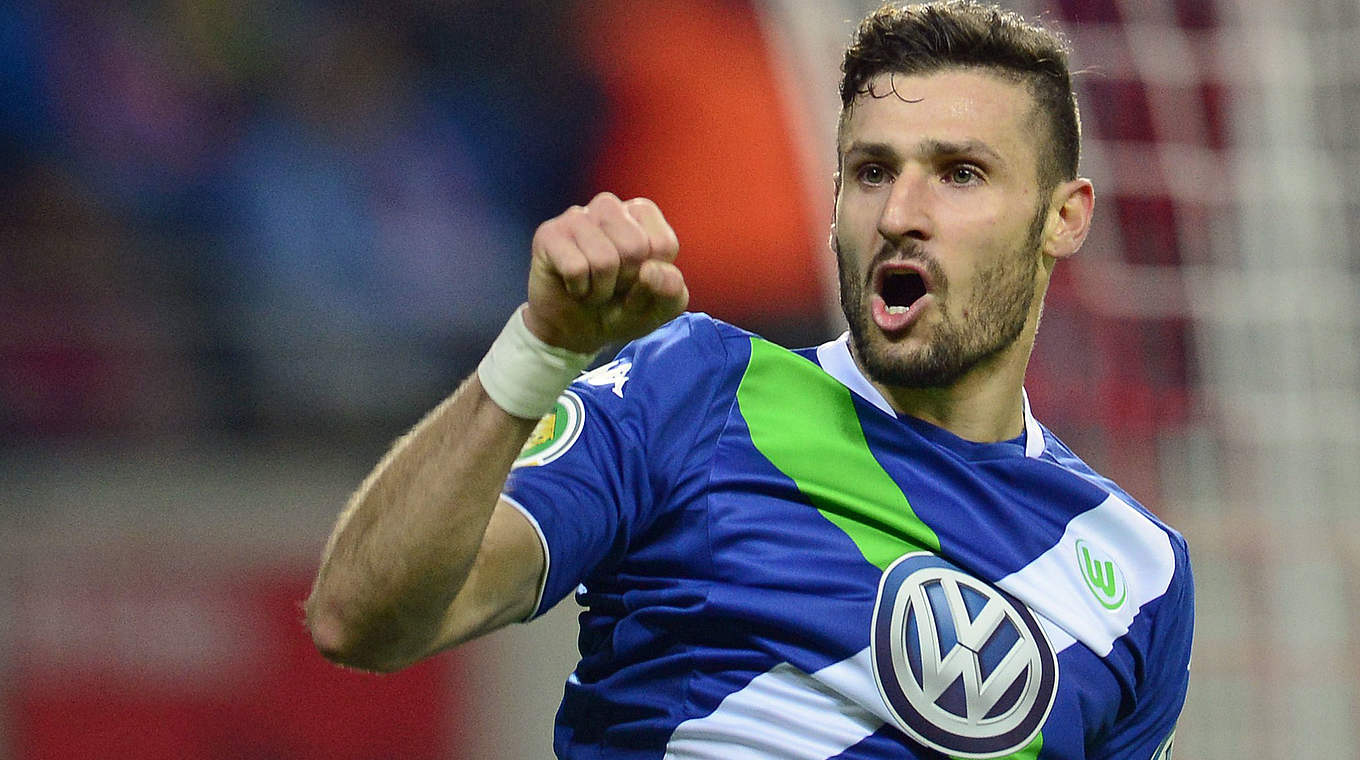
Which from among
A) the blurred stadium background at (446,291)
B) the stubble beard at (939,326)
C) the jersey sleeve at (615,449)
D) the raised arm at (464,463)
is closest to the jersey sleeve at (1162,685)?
the stubble beard at (939,326)

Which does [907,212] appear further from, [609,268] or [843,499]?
[609,268]

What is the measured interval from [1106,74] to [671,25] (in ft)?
8.15

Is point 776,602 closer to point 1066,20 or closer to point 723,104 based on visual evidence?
point 1066,20

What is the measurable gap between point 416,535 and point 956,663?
73 centimetres

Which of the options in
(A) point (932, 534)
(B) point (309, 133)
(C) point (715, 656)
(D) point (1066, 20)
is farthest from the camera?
(B) point (309, 133)

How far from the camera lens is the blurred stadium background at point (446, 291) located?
4.30m

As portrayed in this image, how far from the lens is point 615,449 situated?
75.4 inches

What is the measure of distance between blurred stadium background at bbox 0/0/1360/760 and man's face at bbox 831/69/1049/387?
150cm

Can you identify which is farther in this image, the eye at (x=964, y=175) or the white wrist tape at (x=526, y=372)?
the eye at (x=964, y=175)

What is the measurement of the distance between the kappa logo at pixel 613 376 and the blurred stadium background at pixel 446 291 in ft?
6.30

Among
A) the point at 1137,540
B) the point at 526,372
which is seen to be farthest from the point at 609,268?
the point at 1137,540

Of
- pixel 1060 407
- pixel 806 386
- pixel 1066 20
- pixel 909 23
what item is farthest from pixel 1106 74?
pixel 806 386

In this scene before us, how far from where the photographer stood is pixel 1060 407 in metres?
4.16

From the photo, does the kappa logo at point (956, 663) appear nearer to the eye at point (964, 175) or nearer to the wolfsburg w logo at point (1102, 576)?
the wolfsburg w logo at point (1102, 576)
